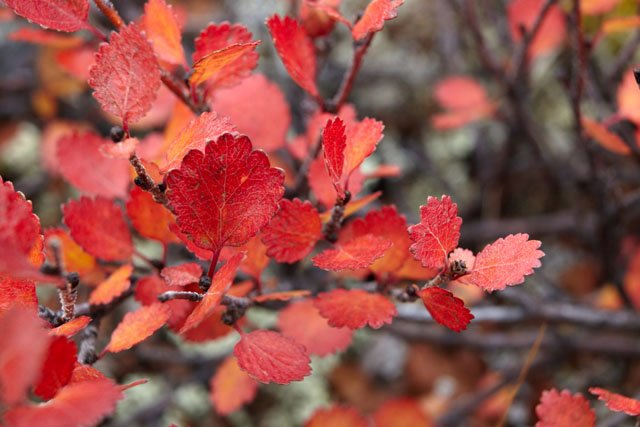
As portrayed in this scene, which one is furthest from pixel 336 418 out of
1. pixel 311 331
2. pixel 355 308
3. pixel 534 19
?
pixel 534 19

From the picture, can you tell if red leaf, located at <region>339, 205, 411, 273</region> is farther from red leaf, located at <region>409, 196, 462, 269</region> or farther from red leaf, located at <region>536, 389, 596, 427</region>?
red leaf, located at <region>536, 389, 596, 427</region>

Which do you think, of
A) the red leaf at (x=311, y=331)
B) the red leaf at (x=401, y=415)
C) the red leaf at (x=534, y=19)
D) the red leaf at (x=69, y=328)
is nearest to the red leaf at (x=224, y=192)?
the red leaf at (x=69, y=328)

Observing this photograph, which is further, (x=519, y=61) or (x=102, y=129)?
(x=102, y=129)

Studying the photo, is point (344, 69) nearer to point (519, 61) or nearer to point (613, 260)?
point (519, 61)

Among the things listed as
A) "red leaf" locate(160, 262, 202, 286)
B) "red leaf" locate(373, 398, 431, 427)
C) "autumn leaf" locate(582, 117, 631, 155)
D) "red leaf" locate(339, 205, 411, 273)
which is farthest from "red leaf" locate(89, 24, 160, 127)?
"red leaf" locate(373, 398, 431, 427)

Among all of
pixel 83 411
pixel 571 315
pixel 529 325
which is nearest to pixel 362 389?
pixel 529 325

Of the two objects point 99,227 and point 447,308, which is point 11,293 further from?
point 447,308

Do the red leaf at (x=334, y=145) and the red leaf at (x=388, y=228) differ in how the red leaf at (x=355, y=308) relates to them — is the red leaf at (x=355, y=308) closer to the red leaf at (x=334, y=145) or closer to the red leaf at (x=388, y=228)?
the red leaf at (x=388, y=228)
